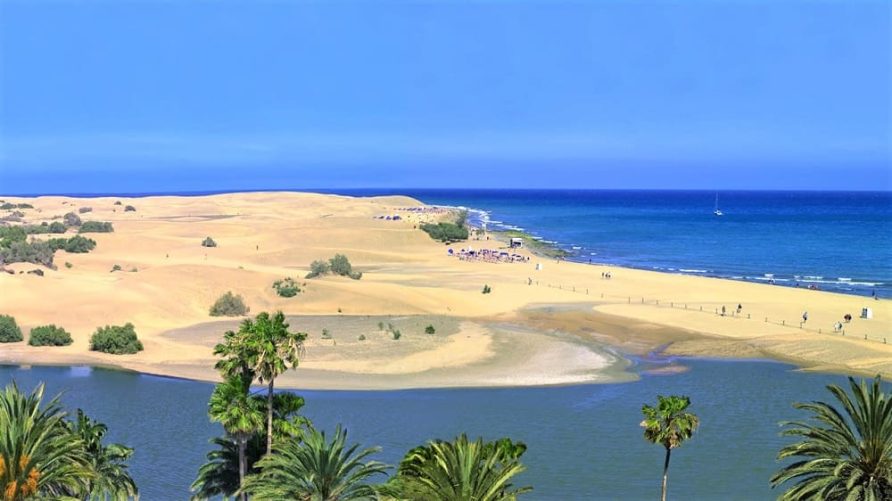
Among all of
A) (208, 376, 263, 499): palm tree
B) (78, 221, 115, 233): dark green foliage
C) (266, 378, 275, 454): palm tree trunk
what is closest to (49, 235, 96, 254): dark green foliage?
(78, 221, 115, 233): dark green foliage

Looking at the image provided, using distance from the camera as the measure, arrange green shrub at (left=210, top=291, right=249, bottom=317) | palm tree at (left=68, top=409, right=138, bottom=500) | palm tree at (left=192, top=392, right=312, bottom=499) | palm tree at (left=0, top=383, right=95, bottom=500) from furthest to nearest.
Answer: green shrub at (left=210, top=291, right=249, bottom=317) → palm tree at (left=192, top=392, right=312, bottom=499) → palm tree at (left=68, top=409, right=138, bottom=500) → palm tree at (left=0, top=383, right=95, bottom=500)

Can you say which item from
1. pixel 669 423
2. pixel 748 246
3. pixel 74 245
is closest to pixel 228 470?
pixel 669 423

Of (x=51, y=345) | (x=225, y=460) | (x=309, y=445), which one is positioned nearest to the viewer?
(x=309, y=445)

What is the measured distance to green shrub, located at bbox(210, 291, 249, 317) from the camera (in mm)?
60094

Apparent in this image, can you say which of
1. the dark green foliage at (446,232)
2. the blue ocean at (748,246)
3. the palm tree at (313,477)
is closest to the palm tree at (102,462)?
the palm tree at (313,477)

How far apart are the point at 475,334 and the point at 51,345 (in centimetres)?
2414

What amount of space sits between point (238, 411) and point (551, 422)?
18.1 meters

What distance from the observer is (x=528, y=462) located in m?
31.0

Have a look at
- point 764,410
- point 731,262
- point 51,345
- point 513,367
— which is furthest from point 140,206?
point 764,410

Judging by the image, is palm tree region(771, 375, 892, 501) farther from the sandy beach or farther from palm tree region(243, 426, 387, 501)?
the sandy beach

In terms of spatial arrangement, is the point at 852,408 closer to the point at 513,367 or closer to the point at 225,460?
the point at 225,460

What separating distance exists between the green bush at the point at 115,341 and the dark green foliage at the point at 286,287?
52.6ft

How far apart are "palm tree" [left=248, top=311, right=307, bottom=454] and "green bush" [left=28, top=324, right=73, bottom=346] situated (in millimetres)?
33252

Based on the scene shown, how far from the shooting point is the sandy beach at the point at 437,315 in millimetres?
45656
